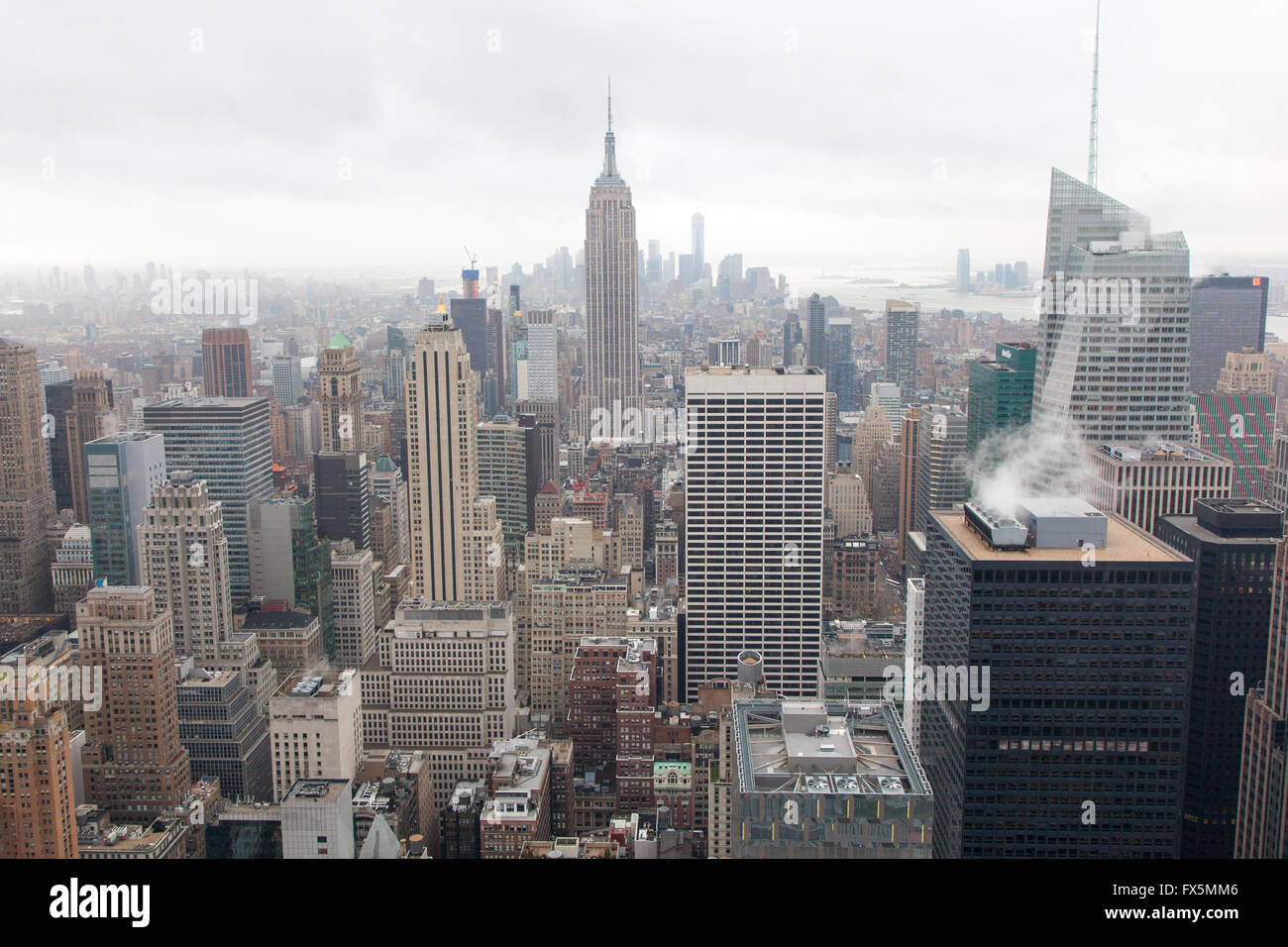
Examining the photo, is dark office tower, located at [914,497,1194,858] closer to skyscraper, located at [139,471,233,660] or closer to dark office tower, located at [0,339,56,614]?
skyscraper, located at [139,471,233,660]

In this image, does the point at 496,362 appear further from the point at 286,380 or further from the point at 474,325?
the point at 286,380

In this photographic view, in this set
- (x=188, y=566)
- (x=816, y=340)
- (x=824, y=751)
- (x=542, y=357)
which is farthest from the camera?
(x=542, y=357)

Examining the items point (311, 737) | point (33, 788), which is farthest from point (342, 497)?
point (33, 788)

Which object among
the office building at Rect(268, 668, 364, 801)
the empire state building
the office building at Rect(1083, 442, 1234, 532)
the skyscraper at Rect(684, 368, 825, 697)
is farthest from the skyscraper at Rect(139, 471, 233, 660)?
the empire state building

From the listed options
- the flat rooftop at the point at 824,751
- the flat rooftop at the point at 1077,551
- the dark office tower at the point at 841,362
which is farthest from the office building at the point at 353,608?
the flat rooftop at the point at 1077,551
